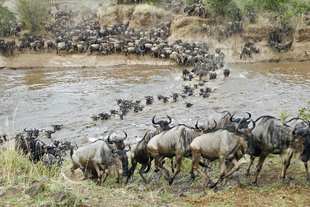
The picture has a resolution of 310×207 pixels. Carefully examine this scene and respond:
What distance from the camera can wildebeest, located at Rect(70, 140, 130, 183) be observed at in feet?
18.4

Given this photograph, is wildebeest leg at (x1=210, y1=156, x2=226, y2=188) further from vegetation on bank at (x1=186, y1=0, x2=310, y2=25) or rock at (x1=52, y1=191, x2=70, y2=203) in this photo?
vegetation on bank at (x1=186, y1=0, x2=310, y2=25)

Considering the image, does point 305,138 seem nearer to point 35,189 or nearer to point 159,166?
point 159,166

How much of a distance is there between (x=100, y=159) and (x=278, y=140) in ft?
10.1

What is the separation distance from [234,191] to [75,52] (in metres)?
22.3

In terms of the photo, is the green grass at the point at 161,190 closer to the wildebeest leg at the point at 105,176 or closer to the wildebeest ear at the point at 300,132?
the wildebeest leg at the point at 105,176

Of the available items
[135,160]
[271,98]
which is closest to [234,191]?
[135,160]

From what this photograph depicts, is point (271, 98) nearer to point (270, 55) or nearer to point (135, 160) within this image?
point (135, 160)

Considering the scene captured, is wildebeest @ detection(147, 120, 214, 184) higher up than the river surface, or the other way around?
wildebeest @ detection(147, 120, 214, 184)

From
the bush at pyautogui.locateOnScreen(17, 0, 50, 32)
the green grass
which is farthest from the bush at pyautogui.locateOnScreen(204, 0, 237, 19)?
the green grass

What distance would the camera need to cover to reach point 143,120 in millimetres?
10500

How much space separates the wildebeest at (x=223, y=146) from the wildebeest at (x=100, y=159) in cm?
141

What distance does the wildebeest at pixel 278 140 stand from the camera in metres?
4.86

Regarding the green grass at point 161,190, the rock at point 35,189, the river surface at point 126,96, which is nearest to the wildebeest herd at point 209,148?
the green grass at point 161,190

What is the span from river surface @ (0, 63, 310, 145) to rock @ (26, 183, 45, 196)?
2915 millimetres
